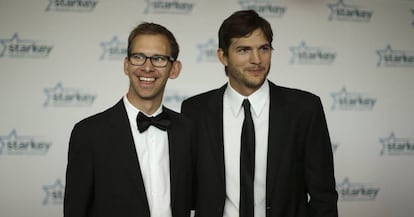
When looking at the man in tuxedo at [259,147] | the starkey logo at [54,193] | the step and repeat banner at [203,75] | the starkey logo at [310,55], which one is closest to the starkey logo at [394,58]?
the step and repeat banner at [203,75]

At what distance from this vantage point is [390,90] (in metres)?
3.18

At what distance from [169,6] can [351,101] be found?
5.02ft

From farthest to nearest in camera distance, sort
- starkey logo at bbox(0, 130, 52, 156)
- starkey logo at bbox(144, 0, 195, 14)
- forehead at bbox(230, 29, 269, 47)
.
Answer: starkey logo at bbox(144, 0, 195, 14)
starkey logo at bbox(0, 130, 52, 156)
forehead at bbox(230, 29, 269, 47)

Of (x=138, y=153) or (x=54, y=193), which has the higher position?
(x=138, y=153)

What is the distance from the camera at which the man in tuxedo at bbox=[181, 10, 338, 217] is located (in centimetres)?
152

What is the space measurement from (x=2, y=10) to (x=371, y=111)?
2770 mm

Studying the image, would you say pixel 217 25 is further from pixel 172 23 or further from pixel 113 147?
pixel 113 147

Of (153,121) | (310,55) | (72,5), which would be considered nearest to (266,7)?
(310,55)

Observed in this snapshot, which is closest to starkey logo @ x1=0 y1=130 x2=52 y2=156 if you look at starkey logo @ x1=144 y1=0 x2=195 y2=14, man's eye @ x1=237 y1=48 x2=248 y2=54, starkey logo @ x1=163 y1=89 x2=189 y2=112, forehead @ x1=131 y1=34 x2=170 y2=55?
starkey logo @ x1=163 y1=89 x2=189 y2=112

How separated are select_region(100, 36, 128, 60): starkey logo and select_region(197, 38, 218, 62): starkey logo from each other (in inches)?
21.1

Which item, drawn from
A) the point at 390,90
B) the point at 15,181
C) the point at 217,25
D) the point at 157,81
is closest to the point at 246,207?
the point at 157,81

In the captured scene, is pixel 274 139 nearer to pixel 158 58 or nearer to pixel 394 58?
pixel 158 58

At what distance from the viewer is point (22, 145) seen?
111 inches

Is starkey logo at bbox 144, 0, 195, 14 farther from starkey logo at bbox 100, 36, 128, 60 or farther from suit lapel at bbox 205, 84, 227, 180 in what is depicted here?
suit lapel at bbox 205, 84, 227, 180
